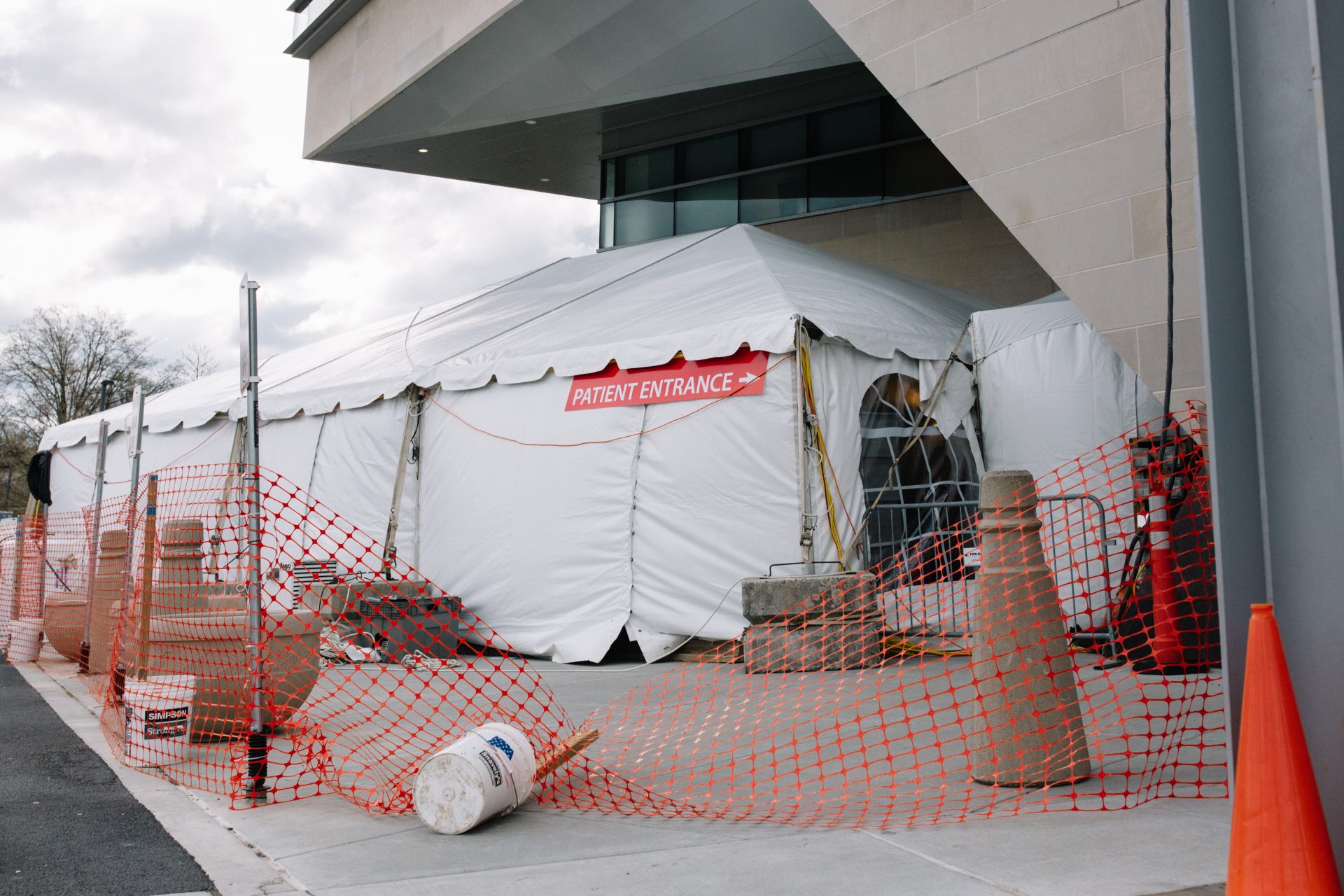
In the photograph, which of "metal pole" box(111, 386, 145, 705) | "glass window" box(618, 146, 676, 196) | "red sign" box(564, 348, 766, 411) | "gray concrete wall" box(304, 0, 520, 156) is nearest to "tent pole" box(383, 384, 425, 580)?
"red sign" box(564, 348, 766, 411)

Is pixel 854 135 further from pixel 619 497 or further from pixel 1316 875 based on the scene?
pixel 1316 875

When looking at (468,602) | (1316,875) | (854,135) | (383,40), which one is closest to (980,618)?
(1316,875)

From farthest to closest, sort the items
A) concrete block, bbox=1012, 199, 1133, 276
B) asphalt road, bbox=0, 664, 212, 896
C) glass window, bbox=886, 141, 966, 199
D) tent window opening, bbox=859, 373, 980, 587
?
1. glass window, bbox=886, 141, 966, 199
2. tent window opening, bbox=859, 373, 980, 587
3. concrete block, bbox=1012, 199, 1133, 276
4. asphalt road, bbox=0, 664, 212, 896

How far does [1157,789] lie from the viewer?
461 cm

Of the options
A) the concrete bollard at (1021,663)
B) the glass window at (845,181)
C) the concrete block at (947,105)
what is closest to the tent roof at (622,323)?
the concrete block at (947,105)

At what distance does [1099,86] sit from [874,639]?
4374mm

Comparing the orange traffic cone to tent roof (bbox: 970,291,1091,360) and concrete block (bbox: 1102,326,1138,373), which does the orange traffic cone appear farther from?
tent roof (bbox: 970,291,1091,360)

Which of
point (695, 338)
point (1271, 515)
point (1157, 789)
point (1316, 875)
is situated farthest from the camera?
point (695, 338)

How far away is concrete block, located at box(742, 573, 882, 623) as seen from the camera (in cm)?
850

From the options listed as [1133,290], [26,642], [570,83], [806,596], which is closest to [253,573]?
[806,596]

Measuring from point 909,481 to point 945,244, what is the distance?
7.42 meters

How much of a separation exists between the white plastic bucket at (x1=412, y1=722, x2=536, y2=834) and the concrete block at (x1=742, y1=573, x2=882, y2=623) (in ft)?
14.2

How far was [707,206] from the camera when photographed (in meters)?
19.5

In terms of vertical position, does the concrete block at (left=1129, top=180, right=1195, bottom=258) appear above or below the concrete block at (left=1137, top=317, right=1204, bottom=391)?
above
